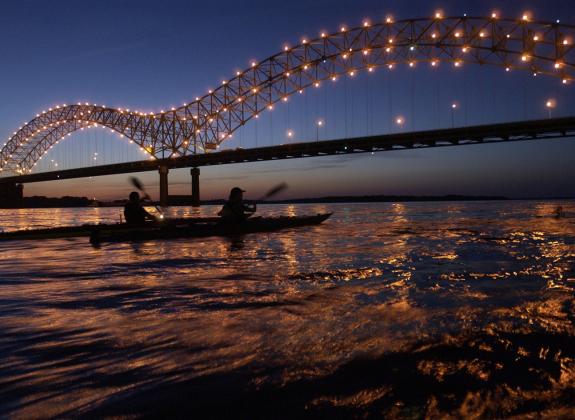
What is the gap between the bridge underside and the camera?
52.5 metres

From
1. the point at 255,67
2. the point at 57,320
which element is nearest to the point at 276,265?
the point at 57,320

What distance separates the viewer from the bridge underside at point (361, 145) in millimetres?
52469

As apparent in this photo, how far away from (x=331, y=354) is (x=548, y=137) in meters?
58.7

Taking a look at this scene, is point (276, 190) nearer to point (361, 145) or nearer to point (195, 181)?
point (361, 145)

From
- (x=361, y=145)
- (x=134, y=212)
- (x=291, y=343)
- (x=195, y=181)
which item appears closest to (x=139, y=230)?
(x=134, y=212)

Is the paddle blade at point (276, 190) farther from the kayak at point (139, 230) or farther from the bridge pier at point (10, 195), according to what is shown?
the bridge pier at point (10, 195)

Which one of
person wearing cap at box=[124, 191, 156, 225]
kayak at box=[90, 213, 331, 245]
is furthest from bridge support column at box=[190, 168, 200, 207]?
person wearing cap at box=[124, 191, 156, 225]

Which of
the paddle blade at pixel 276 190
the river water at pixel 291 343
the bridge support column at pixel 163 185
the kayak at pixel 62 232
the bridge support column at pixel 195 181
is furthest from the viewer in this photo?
the bridge support column at pixel 195 181

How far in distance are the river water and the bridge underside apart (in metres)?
49.5

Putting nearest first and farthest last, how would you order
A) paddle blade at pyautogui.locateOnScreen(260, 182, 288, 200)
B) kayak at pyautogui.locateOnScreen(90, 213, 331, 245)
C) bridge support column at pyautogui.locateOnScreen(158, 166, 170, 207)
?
kayak at pyautogui.locateOnScreen(90, 213, 331, 245) → paddle blade at pyautogui.locateOnScreen(260, 182, 288, 200) → bridge support column at pyautogui.locateOnScreen(158, 166, 170, 207)

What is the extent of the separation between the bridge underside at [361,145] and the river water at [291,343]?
162ft

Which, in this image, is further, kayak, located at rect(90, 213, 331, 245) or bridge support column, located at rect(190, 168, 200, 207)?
bridge support column, located at rect(190, 168, 200, 207)

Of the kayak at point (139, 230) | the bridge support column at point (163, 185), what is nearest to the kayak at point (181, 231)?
the kayak at point (139, 230)

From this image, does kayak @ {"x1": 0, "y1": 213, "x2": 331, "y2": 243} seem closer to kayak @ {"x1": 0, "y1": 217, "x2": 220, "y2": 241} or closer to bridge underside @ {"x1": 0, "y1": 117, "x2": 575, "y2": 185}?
kayak @ {"x1": 0, "y1": 217, "x2": 220, "y2": 241}
